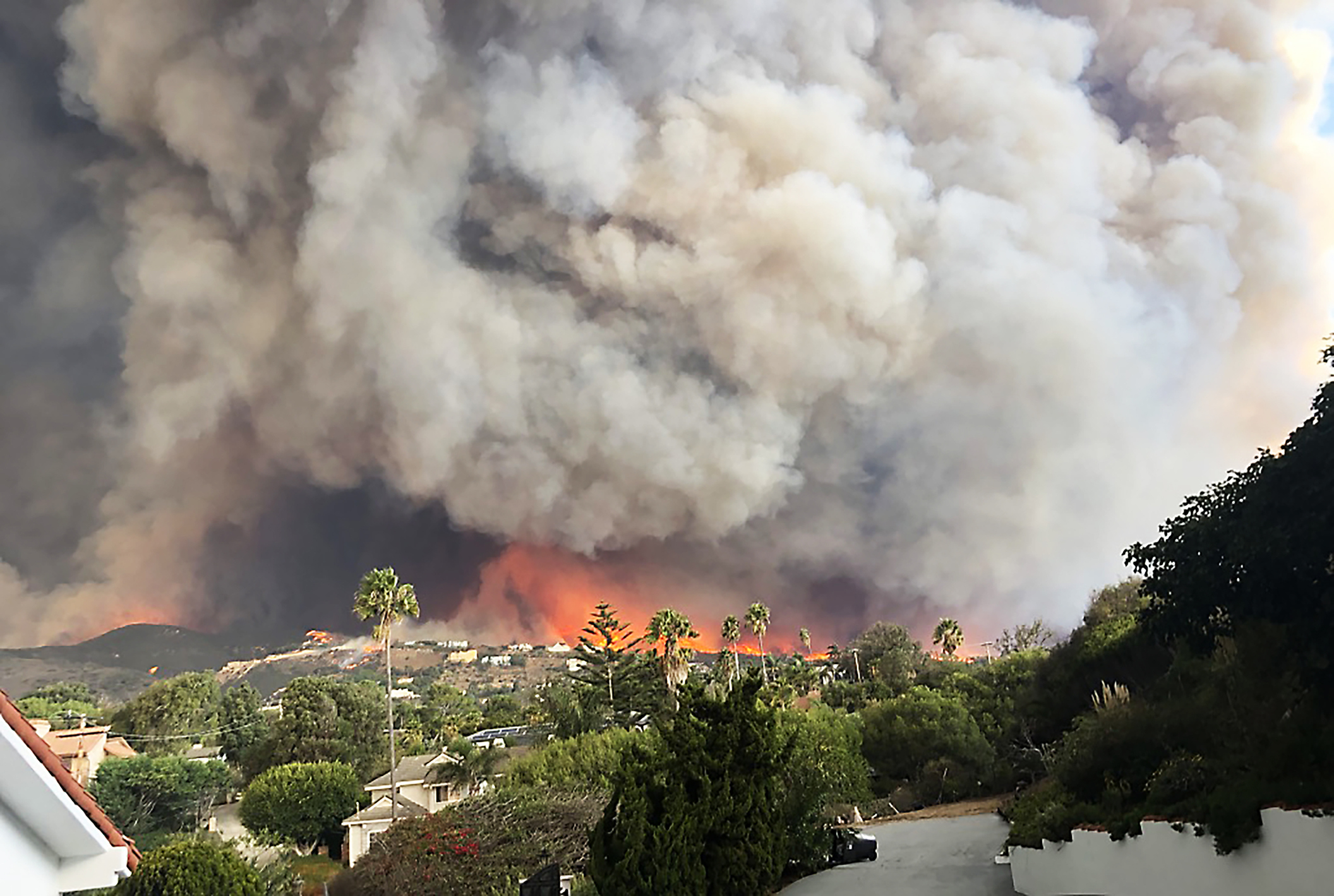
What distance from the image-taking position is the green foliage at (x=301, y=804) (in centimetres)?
4259

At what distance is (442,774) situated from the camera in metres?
39.7

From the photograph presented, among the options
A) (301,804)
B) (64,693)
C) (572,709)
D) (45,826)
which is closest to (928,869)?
(45,826)

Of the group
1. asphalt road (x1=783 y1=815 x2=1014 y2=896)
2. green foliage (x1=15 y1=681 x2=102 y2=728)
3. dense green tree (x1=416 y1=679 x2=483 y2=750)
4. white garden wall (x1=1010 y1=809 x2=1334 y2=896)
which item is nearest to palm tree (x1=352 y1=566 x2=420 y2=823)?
dense green tree (x1=416 y1=679 x2=483 y2=750)

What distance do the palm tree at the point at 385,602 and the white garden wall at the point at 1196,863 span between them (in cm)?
3620

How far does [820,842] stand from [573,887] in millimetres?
5730

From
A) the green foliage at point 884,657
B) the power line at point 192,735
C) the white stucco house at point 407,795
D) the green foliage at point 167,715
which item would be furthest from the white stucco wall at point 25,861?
the green foliage at point 167,715

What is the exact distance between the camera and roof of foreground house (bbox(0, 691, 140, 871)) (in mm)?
3561

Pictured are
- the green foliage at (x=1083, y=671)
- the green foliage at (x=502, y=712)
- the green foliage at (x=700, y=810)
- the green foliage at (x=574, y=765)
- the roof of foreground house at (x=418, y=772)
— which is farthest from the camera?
the green foliage at (x=502, y=712)

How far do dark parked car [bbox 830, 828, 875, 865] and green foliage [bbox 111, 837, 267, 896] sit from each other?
14.3m

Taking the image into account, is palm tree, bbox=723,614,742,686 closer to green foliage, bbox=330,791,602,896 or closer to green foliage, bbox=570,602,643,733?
green foliage, bbox=570,602,643,733

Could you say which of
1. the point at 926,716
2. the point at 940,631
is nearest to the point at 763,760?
the point at 926,716

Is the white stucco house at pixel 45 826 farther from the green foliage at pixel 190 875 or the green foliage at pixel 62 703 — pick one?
the green foliage at pixel 62 703

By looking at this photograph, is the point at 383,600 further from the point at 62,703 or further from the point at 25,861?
the point at 62,703

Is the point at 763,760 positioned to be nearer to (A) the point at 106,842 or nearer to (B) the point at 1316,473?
(B) the point at 1316,473
